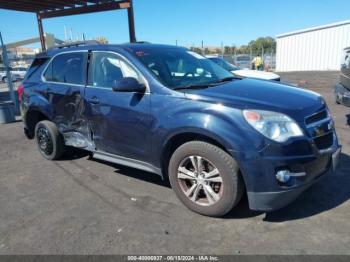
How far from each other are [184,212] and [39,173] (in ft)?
8.79

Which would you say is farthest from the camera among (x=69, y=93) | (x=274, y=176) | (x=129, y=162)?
(x=69, y=93)

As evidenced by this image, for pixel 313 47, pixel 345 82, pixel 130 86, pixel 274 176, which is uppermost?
pixel 313 47

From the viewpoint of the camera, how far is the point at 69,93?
465cm

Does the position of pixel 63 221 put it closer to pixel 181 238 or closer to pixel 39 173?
pixel 181 238

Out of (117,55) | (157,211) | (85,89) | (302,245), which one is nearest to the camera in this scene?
(302,245)

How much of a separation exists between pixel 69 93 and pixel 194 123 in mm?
2331

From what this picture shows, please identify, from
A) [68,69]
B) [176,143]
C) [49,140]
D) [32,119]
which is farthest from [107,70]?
[32,119]

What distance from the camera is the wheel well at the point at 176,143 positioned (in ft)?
10.7

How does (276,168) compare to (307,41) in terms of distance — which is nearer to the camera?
(276,168)

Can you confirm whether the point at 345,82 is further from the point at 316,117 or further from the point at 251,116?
the point at 251,116

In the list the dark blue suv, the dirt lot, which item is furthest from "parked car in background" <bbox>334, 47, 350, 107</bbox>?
the dark blue suv

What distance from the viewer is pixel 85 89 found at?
4.40 meters

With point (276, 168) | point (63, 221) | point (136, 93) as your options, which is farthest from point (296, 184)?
point (63, 221)

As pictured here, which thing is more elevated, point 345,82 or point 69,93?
point 69,93
